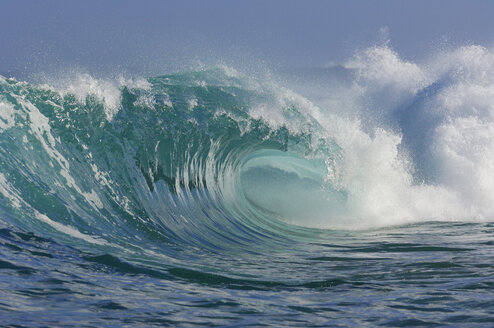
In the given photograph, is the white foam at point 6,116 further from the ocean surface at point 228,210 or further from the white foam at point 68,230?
the white foam at point 68,230

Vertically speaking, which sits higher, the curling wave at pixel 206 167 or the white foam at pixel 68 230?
the curling wave at pixel 206 167

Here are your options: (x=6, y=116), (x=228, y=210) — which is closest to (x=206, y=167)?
(x=228, y=210)

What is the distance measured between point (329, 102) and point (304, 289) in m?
17.2

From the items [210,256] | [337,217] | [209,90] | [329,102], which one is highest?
[329,102]

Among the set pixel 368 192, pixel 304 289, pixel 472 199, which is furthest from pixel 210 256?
pixel 472 199

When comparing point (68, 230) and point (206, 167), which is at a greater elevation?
point (206, 167)

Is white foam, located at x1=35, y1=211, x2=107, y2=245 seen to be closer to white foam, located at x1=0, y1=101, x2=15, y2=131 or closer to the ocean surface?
the ocean surface

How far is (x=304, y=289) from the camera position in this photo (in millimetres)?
4488

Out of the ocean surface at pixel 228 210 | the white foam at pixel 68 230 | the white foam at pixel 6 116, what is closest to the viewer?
the ocean surface at pixel 228 210

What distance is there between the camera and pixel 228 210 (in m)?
9.79

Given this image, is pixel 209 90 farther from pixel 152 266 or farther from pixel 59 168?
pixel 152 266

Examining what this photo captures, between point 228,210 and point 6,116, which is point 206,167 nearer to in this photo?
point 228,210

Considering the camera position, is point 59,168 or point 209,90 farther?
point 209,90

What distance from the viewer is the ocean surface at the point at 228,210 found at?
386cm
